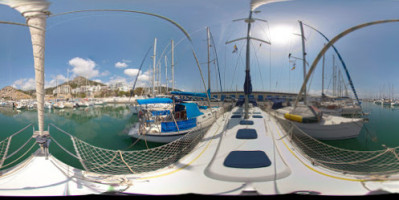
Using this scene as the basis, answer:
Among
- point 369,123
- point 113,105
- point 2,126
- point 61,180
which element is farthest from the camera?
point 113,105

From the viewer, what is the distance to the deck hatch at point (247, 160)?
111 centimetres

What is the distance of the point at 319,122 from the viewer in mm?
1348

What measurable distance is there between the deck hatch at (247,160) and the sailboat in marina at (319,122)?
0.54m

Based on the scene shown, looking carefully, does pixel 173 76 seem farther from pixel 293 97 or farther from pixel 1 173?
pixel 1 173

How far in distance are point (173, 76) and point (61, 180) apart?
1573mm

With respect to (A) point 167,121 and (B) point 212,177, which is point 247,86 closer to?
(B) point 212,177

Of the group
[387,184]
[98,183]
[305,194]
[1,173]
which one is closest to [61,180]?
[98,183]

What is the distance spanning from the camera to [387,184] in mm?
952

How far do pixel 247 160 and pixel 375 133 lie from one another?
1.48 meters

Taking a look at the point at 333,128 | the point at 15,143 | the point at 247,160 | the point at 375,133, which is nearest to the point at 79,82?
the point at 15,143

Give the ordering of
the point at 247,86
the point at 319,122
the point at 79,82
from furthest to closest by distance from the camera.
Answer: the point at 247,86 < the point at 79,82 < the point at 319,122

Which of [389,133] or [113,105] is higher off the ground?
[113,105]

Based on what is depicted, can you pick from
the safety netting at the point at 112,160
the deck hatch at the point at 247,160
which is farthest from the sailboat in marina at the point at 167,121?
the deck hatch at the point at 247,160

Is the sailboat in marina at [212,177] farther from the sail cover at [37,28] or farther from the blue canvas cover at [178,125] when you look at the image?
the blue canvas cover at [178,125]
